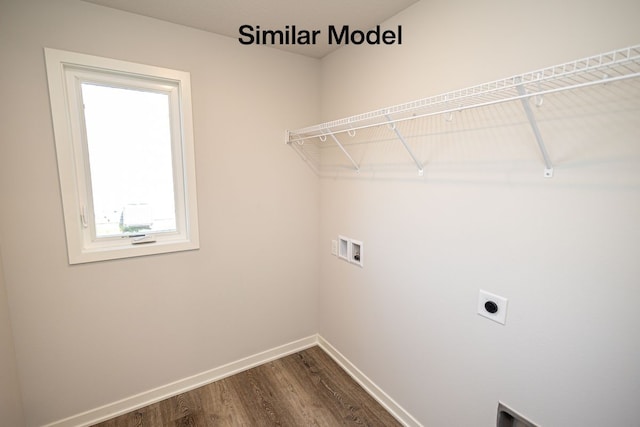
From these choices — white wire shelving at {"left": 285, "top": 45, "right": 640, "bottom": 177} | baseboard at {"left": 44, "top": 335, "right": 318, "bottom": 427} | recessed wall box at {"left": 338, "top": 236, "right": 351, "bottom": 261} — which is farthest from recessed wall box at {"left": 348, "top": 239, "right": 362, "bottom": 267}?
baseboard at {"left": 44, "top": 335, "right": 318, "bottom": 427}

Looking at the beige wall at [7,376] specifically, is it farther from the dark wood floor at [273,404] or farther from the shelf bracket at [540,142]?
the shelf bracket at [540,142]

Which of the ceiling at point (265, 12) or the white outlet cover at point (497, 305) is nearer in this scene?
the white outlet cover at point (497, 305)

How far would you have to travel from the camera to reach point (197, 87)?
1.92m

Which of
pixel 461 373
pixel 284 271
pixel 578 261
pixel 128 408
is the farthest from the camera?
pixel 284 271

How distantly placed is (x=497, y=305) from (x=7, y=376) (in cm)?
246

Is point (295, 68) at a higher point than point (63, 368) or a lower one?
higher

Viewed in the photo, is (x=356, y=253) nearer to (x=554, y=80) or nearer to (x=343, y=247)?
(x=343, y=247)

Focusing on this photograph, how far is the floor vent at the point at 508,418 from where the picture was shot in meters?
1.27

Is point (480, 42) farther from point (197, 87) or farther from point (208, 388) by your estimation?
point (208, 388)

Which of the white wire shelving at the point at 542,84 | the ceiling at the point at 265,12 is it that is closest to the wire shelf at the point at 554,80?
the white wire shelving at the point at 542,84

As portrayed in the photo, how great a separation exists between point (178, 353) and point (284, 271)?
963 millimetres

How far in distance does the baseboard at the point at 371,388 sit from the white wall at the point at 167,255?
0.92 ft

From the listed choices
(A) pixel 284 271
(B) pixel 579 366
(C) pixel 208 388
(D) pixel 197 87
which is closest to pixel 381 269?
(A) pixel 284 271

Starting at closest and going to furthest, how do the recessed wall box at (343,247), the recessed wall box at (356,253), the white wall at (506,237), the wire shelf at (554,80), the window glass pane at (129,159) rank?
the wire shelf at (554,80)
the white wall at (506,237)
the window glass pane at (129,159)
the recessed wall box at (356,253)
the recessed wall box at (343,247)
